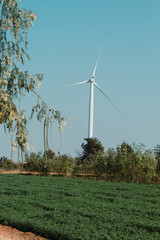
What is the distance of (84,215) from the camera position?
6.38 m

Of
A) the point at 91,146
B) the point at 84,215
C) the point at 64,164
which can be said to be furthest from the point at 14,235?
the point at 91,146

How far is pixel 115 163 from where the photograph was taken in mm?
14648

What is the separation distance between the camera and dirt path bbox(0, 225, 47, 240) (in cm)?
539

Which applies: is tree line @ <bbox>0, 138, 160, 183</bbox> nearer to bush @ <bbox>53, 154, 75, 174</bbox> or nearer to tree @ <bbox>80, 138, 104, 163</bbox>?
bush @ <bbox>53, 154, 75, 174</bbox>

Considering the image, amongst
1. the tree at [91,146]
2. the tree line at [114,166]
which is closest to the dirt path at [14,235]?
the tree line at [114,166]

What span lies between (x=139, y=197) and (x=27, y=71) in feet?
20.4

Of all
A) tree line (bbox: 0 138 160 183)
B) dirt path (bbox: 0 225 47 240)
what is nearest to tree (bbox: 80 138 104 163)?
tree line (bbox: 0 138 160 183)

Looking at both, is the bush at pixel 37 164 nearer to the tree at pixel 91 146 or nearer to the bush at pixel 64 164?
the bush at pixel 64 164

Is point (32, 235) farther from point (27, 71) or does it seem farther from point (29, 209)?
point (27, 71)

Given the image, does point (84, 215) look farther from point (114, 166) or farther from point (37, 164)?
point (37, 164)

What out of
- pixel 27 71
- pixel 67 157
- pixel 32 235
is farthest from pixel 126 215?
pixel 67 157

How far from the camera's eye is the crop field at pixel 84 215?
5250mm

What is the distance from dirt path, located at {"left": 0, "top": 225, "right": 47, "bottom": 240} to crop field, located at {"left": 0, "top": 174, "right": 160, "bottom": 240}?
0.12 metres

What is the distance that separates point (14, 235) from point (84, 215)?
5.05 feet
